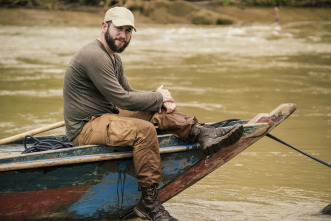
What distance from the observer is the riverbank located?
92.1 feet

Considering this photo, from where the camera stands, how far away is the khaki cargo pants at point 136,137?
3699mm

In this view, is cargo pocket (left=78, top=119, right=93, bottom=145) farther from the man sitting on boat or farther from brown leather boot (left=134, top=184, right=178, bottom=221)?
brown leather boot (left=134, top=184, right=178, bottom=221)

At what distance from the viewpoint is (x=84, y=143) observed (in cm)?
392

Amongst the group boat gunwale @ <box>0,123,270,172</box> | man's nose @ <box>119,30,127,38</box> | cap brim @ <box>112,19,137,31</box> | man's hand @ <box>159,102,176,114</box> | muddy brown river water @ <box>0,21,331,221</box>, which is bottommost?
muddy brown river water @ <box>0,21,331,221</box>

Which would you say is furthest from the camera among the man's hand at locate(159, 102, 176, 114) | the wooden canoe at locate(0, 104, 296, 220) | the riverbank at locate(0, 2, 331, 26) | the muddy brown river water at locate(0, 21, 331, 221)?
the riverbank at locate(0, 2, 331, 26)

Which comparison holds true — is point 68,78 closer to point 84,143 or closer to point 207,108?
point 84,143

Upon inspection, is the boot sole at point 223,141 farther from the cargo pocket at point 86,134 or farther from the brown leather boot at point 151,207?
the cargo pocket at point 86,134

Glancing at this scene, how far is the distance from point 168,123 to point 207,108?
489 centimetres

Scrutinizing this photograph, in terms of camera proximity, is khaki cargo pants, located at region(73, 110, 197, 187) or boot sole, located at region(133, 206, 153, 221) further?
boot sole, located at region(133, 206, 153, 221)

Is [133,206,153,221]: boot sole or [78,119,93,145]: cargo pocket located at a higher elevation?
[78,119,93,145]: cargo pocket

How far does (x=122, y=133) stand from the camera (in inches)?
145

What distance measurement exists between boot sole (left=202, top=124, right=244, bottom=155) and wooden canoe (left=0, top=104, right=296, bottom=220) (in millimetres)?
170

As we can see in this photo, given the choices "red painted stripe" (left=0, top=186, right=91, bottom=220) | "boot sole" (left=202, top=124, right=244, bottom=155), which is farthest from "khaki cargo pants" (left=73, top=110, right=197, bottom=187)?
"red painted stripe" (left=0, top=186, right=91, bottom=220)

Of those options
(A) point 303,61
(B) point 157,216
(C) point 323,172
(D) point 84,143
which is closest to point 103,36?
(D) point 84,143
